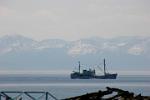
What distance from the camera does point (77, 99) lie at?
33.6 meters

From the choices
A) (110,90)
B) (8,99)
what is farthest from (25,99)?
(110,90)

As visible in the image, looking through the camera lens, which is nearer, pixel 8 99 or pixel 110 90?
pixel 110 90

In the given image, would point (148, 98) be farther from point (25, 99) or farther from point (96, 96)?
point (25, 99)

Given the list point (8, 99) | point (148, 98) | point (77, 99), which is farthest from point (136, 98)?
point (8, 99)

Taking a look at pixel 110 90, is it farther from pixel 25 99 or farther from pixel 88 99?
pixel 25 99

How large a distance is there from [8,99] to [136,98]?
18407mm

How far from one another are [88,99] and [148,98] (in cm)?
320

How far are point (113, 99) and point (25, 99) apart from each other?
95685 millimetres

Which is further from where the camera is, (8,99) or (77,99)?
(8,99)

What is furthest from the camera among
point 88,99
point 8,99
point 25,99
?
point 25,99

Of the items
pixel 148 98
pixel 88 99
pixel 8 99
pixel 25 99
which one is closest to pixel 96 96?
pixel 88 99

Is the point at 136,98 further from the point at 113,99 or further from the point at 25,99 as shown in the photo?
the point at 25,99

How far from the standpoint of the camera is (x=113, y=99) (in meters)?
33.7

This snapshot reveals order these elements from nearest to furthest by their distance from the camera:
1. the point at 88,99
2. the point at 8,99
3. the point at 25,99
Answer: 1. the point at 88,99
2. the point at 8,99
3. the point at 25,99
